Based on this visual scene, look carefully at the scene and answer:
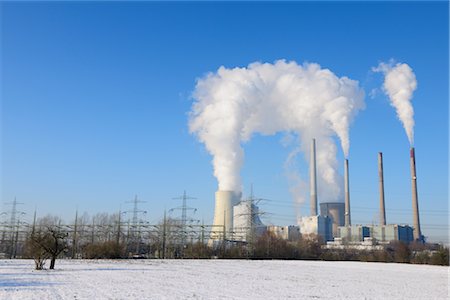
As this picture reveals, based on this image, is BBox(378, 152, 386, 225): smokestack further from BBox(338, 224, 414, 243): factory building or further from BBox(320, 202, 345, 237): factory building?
BBox(320, 202, 345, 237): factory building

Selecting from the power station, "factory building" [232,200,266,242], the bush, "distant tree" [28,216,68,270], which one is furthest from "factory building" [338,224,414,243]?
"distant tree" [28,216,68,270]

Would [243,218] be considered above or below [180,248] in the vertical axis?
above

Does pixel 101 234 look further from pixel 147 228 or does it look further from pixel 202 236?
pixel 202 236

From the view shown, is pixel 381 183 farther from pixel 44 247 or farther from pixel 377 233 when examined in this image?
pixel 44 247

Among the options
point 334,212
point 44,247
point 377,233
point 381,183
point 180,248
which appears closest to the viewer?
point 44,247

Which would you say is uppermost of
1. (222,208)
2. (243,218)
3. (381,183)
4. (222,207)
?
(381,183)

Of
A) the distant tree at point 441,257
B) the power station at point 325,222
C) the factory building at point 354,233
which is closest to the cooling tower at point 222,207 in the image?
the power station at point 325,222

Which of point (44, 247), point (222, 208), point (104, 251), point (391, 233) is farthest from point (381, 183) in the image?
point (44, 247)

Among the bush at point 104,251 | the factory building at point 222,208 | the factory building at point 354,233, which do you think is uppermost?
the factory building at point 222,208

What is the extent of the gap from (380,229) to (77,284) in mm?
69217

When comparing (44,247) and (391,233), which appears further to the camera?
(391,233)

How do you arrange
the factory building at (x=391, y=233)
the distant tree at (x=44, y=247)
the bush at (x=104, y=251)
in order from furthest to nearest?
the factory building at (x=391, y=233)
the bush at (x=104, y=251)
the distant tree at (x=44, y=247)

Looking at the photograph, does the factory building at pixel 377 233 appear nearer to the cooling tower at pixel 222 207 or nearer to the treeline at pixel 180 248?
the treeline at pixel 180 248

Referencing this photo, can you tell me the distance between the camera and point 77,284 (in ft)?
50.6
